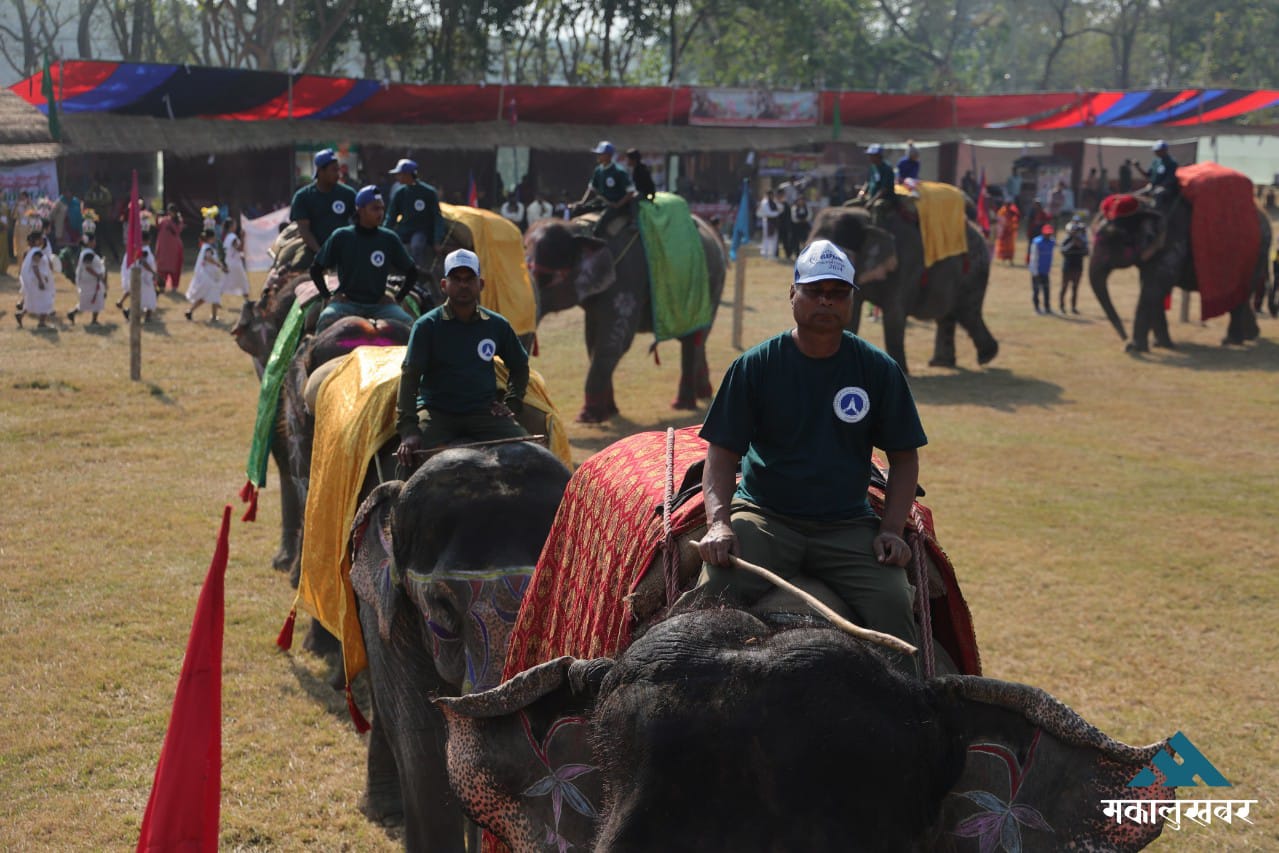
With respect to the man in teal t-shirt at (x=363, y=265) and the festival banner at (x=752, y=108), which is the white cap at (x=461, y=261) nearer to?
the man in teal t-shirt at (x=363, y=265)

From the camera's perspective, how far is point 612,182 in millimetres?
13891

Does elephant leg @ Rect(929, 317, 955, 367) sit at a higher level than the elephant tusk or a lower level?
lower

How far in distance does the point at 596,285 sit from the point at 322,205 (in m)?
4.13

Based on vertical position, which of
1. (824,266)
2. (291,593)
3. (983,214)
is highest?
(983,214)

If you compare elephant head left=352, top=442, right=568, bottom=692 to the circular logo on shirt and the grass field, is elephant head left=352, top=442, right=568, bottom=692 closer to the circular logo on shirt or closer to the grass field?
the grass field

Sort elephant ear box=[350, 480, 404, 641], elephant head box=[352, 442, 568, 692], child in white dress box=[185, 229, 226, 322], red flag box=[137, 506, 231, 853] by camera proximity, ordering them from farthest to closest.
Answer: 1. child in white dress box=[185, 229, 226, 322]
2. elephant ear box=[350, 480, 404, 641]
3. elephant head box=[352, 442, 568, 692]
4. red flag box=[137, 506, 231, 853]

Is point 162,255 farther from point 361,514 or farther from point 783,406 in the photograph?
point 783,406

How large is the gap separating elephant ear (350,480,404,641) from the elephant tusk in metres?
2.29

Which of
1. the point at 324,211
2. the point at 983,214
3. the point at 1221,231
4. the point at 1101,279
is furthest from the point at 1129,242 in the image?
the point at 324,211

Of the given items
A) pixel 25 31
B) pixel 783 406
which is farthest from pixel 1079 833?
pixel 25 31

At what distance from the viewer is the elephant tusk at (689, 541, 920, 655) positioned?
292cm

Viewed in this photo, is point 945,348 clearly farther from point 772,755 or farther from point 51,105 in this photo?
point 51,105

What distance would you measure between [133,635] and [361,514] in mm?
2619

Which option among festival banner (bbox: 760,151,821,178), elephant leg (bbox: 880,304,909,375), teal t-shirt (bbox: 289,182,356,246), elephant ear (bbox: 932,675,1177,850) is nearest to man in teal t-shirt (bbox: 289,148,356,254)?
teal t-shirt (bbox: 289,182,356,246)
